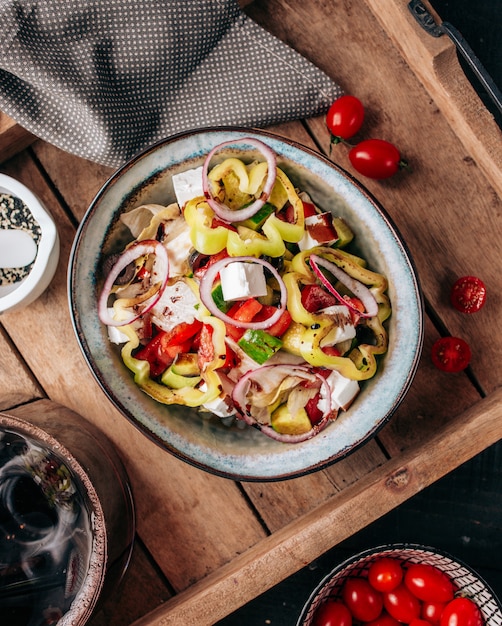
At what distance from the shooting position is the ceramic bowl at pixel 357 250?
4.38ft

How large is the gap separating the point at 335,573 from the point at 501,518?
0.55 metres

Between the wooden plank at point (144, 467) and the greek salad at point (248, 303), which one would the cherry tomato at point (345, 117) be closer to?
the greek salad at point (248, 303)

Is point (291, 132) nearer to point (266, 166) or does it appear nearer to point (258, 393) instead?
point (266, 166)

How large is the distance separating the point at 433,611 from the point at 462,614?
91mm

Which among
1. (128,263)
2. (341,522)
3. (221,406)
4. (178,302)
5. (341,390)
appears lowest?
(341,522)

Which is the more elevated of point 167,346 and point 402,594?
point 167,346

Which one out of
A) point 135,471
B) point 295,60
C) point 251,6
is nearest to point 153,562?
point 135,471

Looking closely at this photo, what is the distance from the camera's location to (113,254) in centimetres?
→ 142

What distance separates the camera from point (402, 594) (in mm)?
1760

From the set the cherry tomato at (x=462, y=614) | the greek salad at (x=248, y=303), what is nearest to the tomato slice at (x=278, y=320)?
the greek salad at (x=248, y=303)

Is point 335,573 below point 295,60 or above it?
below

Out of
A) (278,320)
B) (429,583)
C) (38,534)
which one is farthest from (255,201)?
(429,583)

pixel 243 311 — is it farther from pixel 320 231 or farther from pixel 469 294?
pixel 469 294

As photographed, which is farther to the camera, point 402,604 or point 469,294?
point 402,604
